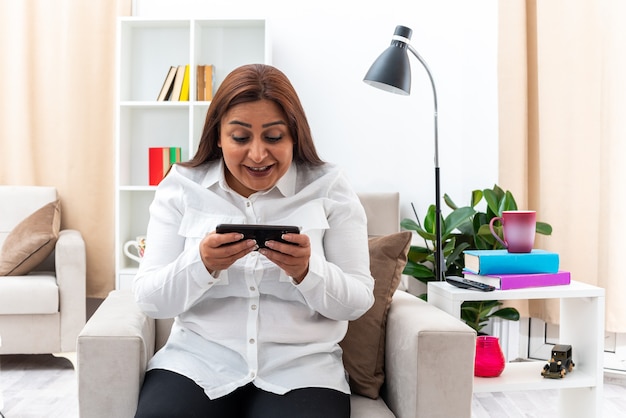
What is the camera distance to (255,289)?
1511mm

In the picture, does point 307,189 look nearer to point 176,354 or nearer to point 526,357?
point 176,354

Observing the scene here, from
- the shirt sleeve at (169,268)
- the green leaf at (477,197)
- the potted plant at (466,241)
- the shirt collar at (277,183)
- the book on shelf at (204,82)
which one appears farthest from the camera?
the book on shelf at (204,82)

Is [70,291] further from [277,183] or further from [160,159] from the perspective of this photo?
[277,183]

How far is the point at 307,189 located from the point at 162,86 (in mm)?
2131

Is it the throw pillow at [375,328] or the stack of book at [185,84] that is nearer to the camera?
the throw pillow at [375,328]

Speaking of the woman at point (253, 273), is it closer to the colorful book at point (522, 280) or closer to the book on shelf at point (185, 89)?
the colorful book at point (522, 280)

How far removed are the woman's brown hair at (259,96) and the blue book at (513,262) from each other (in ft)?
1.97

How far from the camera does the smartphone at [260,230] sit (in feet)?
4.44

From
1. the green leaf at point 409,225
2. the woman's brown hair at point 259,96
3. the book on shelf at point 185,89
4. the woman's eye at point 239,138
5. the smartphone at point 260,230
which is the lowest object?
the green leaf at point 409,225

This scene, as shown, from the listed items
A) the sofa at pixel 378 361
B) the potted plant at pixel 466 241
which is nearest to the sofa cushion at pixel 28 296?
the sofa at pixel 378 361

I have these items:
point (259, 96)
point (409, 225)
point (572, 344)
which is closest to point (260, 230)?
point (259, 96)

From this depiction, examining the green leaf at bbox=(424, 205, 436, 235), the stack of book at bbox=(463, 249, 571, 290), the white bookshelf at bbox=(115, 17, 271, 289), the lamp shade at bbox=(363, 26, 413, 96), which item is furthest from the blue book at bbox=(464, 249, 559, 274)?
the white bookshelf at bbox=(115, 17, 271, 289)

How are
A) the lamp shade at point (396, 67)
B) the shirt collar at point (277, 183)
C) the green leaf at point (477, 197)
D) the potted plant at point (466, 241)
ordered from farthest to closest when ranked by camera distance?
the green leaf at point (477, 197) < the potted plant at point (466, 241) < the lamp shade at point (396, 67) < the shirt collar at point (277, 183)

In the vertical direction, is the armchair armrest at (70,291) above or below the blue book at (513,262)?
below
